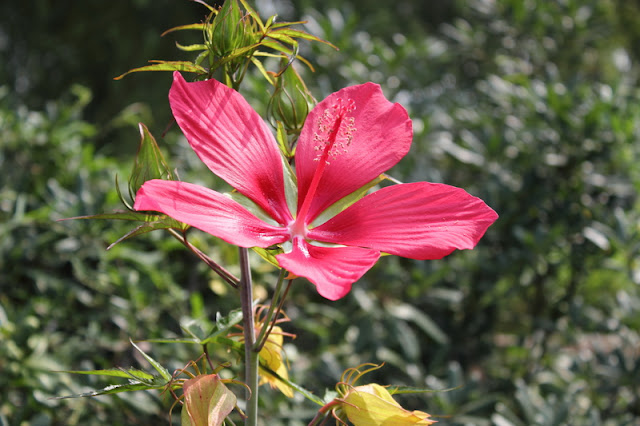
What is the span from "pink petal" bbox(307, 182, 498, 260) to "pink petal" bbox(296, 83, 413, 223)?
0.12 feet

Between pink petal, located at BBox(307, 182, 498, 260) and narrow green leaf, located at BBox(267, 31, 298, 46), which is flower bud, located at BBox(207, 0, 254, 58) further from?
pink petal, located at BBox(307, 182, 498, 260)

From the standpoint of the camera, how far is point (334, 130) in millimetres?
518

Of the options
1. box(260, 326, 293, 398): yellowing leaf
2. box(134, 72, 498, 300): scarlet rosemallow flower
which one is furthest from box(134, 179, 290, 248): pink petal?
box(260, 326, 293, 398): yellowing leaf

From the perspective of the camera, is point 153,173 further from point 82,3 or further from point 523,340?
point 82,3

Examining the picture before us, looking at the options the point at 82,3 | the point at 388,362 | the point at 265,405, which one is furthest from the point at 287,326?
the point at 82,3

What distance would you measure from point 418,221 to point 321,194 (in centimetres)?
11

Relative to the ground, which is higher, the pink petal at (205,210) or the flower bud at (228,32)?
the flower bud at (228,32)

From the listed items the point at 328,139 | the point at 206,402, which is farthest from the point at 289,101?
the point at 206,402

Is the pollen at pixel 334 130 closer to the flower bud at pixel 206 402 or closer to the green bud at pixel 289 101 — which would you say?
the green bud at pixel 289 101

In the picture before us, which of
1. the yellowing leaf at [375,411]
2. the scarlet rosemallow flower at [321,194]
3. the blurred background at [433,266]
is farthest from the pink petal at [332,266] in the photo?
the blurred background at [433,266]

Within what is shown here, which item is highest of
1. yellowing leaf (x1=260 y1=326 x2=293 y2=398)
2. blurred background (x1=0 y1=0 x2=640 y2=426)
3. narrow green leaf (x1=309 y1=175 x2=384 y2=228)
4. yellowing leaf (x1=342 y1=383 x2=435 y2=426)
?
narrow green leaf (x1=309 y1=175 x2=384 y2=228)

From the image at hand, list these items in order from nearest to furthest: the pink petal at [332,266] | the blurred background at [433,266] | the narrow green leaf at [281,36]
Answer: the pink petal at [332,266], the narrow green leaf at [281,36], the blurred background at [433,266]

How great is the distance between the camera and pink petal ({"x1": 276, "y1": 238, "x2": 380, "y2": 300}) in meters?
0.38

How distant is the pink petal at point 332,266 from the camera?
385 millimetres
